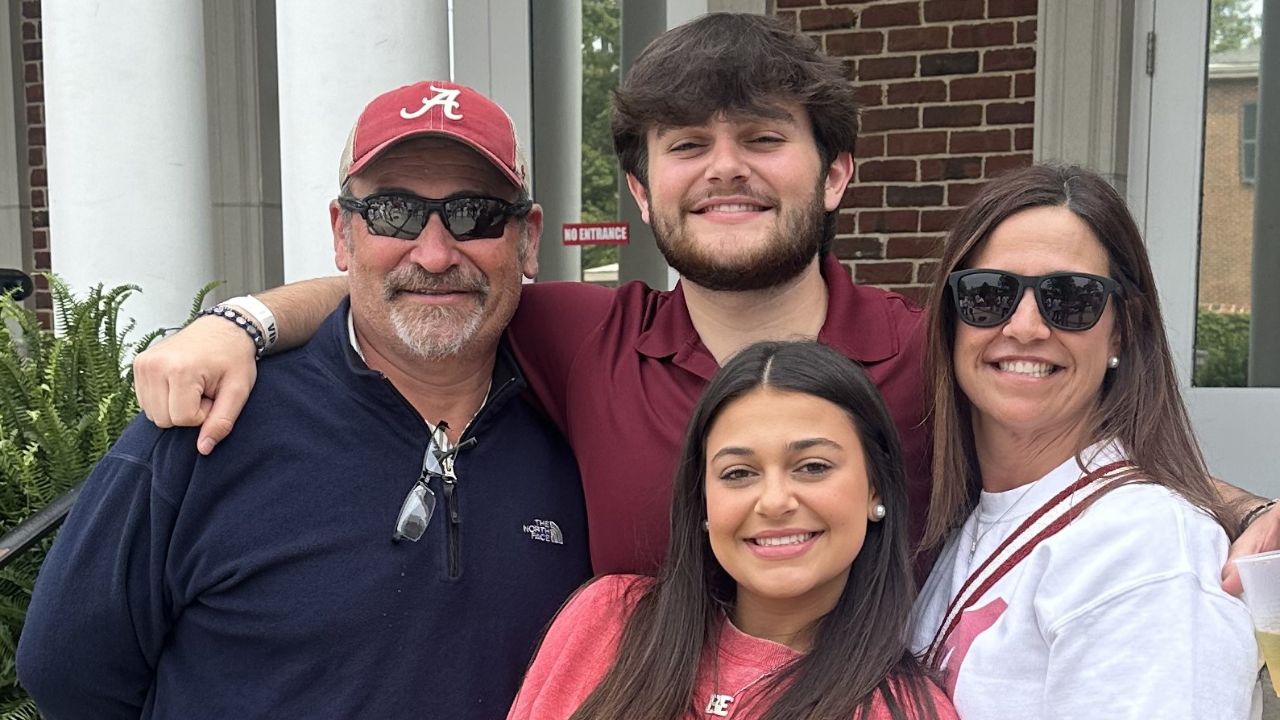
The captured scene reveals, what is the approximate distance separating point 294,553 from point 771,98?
45.5 inches

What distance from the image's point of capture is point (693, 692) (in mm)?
1847

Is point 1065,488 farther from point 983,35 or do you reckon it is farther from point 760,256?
point 983,35

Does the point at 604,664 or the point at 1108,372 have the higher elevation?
the point at 1108,372

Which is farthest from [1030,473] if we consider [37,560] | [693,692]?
[37,560]

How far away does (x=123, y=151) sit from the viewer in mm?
3717

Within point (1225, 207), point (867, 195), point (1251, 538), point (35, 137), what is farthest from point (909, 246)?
point (35, 137)

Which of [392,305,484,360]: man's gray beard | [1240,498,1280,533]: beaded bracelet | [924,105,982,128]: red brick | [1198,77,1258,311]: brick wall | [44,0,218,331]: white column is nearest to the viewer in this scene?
[1240,498,1280,533]: beaded bracelet

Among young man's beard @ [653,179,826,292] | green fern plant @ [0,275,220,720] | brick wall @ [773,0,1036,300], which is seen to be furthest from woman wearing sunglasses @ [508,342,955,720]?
brick wall @ [773,0,1036,300]

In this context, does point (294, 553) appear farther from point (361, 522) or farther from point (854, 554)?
point (854, 554)

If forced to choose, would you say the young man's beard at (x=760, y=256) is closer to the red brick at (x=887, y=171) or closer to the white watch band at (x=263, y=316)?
the white watch band at (x=263, y=316)

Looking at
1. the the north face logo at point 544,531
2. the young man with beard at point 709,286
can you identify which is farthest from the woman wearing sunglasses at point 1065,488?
the the north face logo at point 544,531

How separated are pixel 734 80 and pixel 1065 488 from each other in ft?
3.01

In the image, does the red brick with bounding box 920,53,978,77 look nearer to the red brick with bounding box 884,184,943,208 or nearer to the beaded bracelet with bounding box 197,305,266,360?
the red brick with bounding box 884,184,943,208

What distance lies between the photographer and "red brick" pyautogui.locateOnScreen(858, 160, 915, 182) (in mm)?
5438
